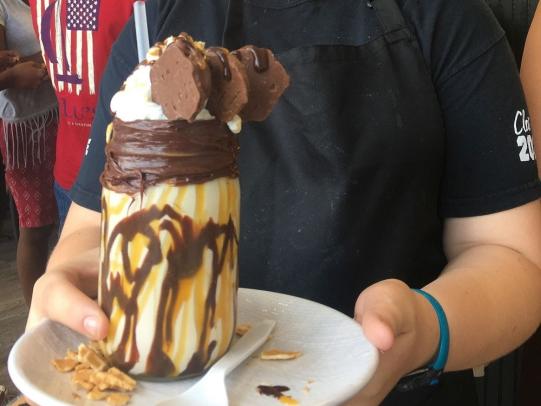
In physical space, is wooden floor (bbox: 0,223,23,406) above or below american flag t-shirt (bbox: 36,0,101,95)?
below

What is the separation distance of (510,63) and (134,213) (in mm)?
582

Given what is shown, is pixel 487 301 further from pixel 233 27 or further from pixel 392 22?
pixel 233 27

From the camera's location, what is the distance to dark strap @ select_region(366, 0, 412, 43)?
38.2 inches

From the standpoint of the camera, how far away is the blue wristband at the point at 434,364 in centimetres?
81

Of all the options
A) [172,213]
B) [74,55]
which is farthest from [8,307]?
[172,213]

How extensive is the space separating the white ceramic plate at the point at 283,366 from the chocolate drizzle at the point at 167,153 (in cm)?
18

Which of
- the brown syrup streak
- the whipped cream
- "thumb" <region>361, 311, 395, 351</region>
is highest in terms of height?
the whipped cream

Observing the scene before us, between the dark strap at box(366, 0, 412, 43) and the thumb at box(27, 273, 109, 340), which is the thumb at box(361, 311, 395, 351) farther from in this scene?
the dark strap at box(366, 0, 412, 43)

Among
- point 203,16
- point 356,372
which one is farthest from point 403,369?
point 203,16

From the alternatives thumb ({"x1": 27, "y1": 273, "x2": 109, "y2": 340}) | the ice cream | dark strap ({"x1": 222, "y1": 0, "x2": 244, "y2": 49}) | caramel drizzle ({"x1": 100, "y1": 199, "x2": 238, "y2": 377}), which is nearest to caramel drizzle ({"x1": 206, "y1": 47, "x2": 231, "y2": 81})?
the ice cream

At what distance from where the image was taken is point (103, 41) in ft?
5.99

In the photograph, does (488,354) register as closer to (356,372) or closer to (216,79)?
(356,372)

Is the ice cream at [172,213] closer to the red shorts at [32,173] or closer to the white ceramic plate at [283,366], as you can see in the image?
the white ceramic plate at [283,366]

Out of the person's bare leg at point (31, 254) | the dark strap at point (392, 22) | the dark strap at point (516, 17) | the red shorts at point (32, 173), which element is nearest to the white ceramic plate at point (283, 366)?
the dark strap at point (392, 22)
